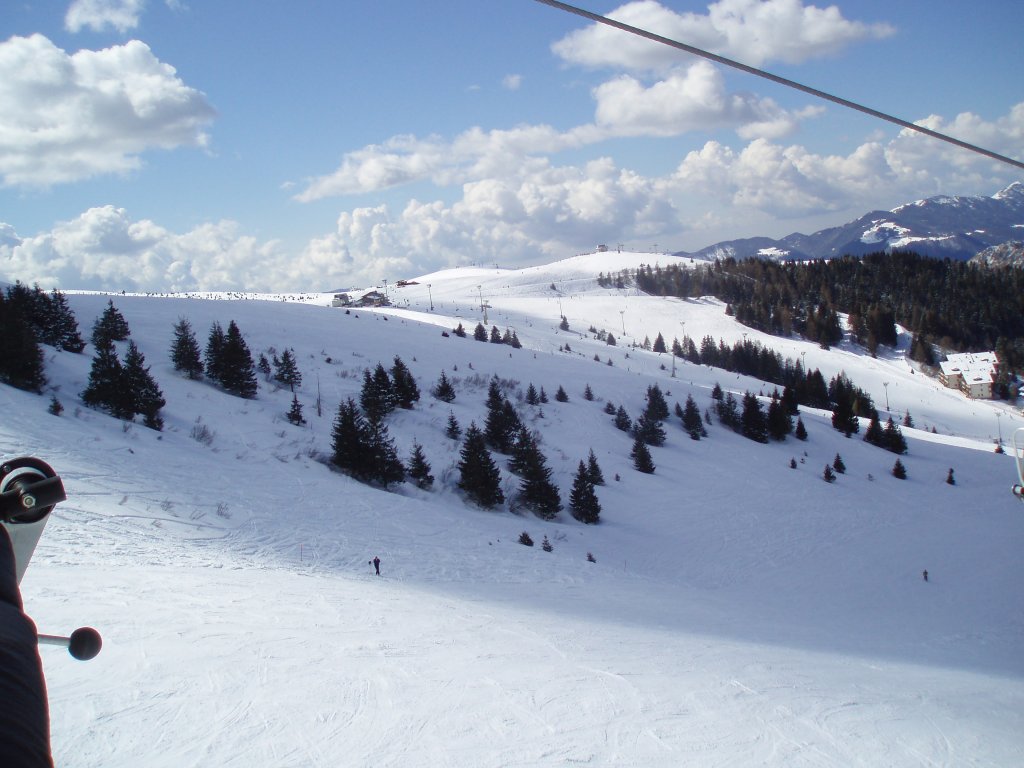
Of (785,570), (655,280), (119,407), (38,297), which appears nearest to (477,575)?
(785,570)

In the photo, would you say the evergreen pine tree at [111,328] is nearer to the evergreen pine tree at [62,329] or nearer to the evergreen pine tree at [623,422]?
the evergreen pine tree at [62,329]

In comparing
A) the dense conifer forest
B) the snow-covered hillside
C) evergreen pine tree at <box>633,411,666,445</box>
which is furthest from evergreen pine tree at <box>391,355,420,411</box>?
the dense conifer forest

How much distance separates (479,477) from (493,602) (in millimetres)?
12325

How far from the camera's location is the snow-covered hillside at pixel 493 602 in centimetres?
616

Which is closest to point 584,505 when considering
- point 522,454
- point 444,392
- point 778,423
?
point 522,454

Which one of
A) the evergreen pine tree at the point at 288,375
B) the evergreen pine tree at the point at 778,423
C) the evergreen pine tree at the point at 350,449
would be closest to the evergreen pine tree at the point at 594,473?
the evergreen pine tree at the point at 350,449

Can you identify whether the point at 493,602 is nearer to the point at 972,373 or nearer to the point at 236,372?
the point at 236,372

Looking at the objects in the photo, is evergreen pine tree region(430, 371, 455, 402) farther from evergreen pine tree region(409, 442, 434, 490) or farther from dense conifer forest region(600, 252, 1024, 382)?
dense conifer forest region(600, 252, 1024, 382)

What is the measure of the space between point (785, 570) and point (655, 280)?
456 feet

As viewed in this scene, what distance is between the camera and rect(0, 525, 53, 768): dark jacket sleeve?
112 centimetres

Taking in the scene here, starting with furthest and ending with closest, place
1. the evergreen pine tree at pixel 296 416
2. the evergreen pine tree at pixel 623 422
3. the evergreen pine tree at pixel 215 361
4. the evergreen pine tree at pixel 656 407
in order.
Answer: the evergreen pine tree at pixel 656 407 < the evergreen pine tree at pixel 623 422 < the evergreen pine tree at pixel 215 361 < the evergreen pine tree at pixel 296 416

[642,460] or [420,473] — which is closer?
[420,473]

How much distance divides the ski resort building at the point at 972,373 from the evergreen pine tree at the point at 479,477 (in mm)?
86722

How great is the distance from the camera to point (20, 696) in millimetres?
1247
